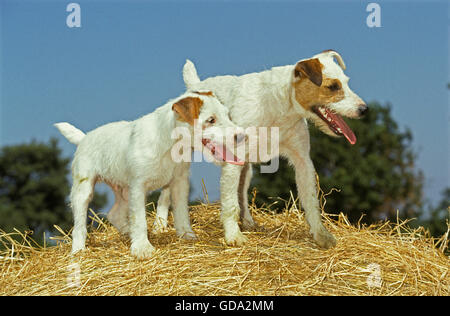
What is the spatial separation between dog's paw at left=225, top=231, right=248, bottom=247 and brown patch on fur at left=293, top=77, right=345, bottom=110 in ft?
5.76

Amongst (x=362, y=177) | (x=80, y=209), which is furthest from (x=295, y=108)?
(x=362, y=177)

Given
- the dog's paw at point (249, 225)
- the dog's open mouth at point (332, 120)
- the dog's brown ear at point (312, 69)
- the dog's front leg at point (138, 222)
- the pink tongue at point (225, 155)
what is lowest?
the dog's paw at point (249, 225)

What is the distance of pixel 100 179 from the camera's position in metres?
6.32

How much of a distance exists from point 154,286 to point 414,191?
1959 cm

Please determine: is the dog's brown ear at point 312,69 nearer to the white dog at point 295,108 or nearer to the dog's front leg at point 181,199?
the white dog at point 295,108

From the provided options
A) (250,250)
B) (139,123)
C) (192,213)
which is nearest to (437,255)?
(250,250)

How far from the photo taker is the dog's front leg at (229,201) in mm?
5949

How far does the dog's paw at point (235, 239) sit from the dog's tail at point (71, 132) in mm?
2400

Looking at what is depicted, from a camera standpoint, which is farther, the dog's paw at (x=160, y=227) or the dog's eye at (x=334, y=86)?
the dog's paw at (x=160, y=227)

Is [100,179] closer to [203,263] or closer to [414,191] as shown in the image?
[203,263]

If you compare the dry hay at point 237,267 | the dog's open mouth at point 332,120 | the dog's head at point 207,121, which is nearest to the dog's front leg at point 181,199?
the dry hay at point 237,267

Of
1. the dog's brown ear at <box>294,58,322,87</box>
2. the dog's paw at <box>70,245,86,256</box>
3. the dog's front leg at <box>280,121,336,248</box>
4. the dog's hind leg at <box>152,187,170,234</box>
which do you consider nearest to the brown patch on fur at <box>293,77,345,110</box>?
the dog's brown ear at <box>294,58,322,87</box>

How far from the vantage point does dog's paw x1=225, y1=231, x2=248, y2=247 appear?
5.87 metres

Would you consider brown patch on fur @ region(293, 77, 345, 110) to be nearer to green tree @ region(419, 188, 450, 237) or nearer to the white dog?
the white dog
